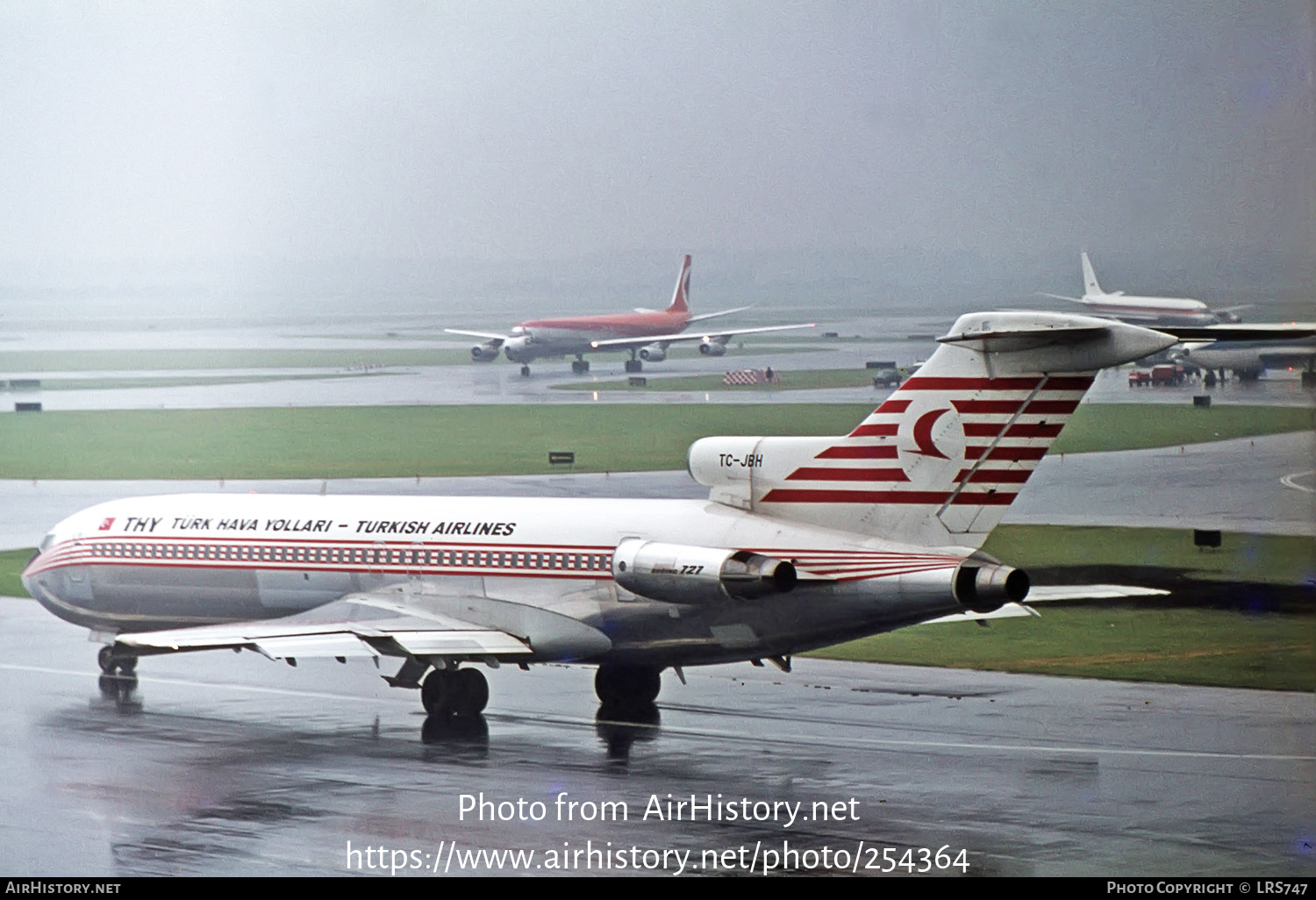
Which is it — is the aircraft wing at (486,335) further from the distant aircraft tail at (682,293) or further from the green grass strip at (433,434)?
the distant aircraft tail at (682,293)

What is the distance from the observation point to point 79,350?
124 meters

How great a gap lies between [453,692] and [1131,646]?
48.2 feet

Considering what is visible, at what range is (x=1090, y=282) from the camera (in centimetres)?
6600

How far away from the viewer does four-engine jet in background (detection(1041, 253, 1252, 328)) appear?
63.0 meters

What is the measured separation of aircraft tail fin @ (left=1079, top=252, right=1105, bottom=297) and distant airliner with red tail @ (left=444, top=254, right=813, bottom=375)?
24112 millimetres

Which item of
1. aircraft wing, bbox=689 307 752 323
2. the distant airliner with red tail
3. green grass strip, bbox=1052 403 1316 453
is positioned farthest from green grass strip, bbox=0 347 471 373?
green grass strip, bbox=1052 403 1316 453

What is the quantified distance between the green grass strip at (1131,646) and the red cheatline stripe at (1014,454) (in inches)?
334

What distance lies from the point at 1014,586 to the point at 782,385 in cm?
6151

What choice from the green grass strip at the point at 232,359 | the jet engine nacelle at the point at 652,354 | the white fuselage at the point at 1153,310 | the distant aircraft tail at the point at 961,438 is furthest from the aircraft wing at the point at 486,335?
the distant aircraft tail at the point at 961,438

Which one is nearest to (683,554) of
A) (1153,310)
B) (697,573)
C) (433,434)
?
(697,573)

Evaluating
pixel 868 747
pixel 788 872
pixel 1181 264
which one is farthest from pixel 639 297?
pixel 788 872

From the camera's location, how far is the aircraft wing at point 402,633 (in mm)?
27734

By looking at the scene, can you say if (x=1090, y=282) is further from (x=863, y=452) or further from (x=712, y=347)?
(x=863, y=452)
